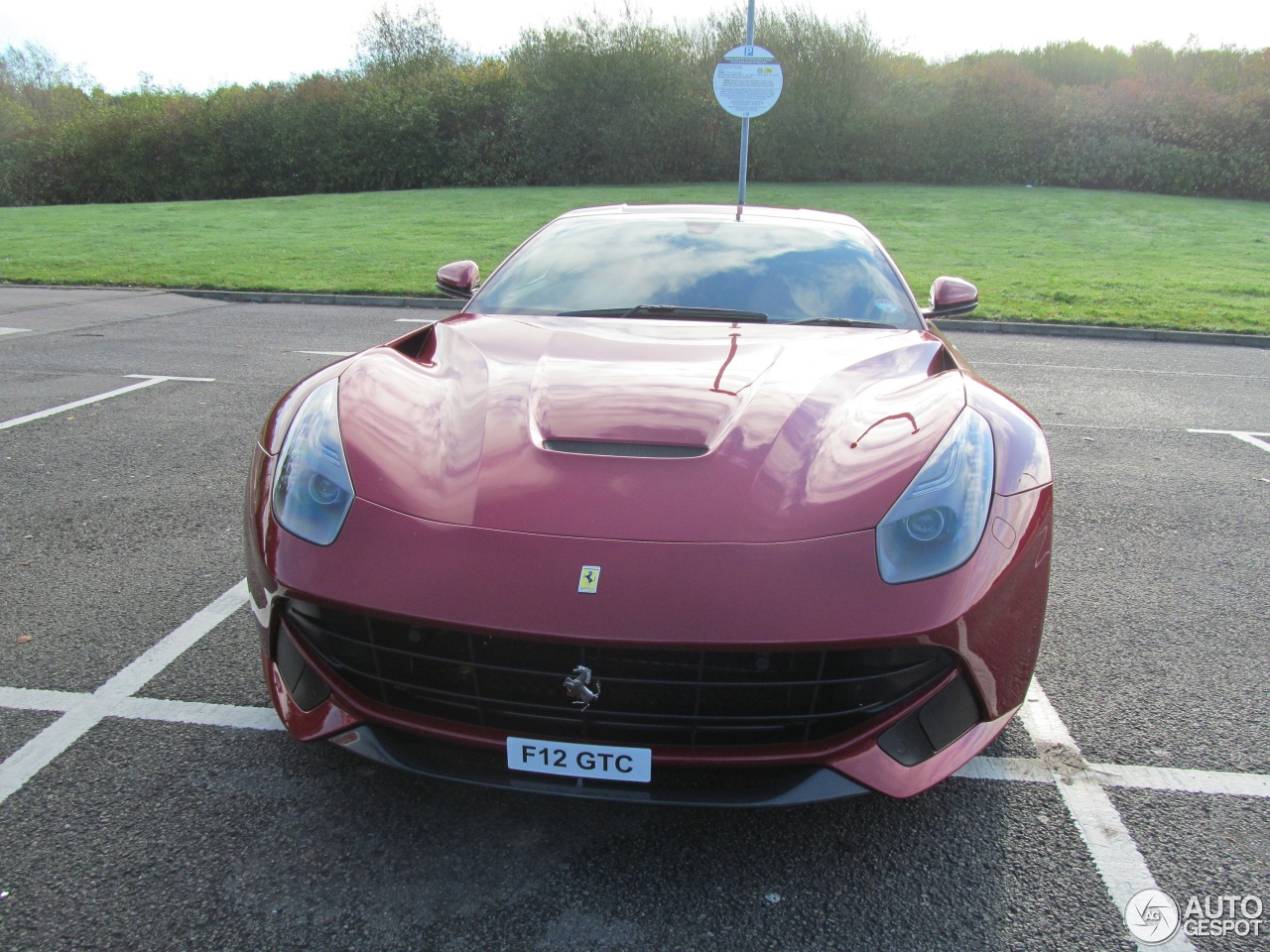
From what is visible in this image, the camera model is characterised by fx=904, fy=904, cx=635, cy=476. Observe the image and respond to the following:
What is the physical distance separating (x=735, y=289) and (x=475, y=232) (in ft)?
49.3

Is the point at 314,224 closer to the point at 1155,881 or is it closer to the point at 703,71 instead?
the point at 703,71

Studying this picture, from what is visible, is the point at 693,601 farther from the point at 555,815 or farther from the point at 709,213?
the point at 709,213

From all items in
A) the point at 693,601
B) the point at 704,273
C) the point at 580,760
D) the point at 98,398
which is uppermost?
the point at 704,273

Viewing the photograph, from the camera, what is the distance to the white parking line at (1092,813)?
72.0 inches

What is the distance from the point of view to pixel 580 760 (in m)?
1.72

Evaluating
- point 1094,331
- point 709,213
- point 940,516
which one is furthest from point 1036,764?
point 1094,331

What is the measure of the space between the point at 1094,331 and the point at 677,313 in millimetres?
8306

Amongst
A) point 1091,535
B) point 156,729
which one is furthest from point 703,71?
point 156,729

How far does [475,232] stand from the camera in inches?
677

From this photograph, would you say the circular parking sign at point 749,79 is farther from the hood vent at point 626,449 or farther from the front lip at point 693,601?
the front lip at point 693,601

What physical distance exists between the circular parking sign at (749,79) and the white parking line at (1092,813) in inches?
364

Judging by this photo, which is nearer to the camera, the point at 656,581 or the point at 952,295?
the point at 656,581

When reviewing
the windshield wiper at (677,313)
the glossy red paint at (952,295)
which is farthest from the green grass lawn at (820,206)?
the windshield wiper at (677,313)

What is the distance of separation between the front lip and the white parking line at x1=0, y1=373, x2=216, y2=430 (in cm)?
436
